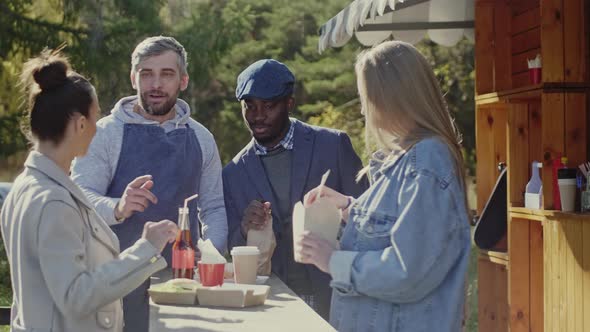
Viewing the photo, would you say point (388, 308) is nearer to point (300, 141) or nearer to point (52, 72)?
point (52, 72)

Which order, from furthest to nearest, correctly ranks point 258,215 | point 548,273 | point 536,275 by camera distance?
point 536,275 → point 548,273 → point 258,215

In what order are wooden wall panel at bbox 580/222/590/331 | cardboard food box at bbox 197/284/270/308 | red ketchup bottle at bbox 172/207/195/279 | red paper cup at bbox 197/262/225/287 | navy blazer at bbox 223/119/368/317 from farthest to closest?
1. wooden wall panel at bbox 580/222/590/331
2. navy blazer at bbox 223/119/368/317
3. red ketchup bottle at bbox 172/207/195/279
4. red paper cup at bbox 197/262/225/287
5. cardboard food box at bbox 197/284/270/308

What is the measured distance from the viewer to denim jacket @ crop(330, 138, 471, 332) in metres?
2.83

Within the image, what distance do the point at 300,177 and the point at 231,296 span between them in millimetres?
1191

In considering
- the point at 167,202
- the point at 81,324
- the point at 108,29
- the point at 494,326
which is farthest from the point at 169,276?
the point at 108,29

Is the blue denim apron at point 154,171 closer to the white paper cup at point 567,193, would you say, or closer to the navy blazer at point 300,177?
the navy blazer at point 300,177

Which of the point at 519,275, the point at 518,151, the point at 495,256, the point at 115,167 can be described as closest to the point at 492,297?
the point at 495,256

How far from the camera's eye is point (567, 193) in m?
5.05

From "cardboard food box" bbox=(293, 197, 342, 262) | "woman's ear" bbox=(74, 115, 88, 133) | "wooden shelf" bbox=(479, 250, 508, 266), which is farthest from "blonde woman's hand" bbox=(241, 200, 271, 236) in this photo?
"wooden shelf" bbox=(479, 250, 508, 266)

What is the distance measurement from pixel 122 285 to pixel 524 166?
11.1 ft

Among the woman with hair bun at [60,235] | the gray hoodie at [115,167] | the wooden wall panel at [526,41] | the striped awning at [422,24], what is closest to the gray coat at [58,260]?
the woman with hair bun at [60,235]

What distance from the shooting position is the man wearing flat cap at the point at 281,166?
450 cm

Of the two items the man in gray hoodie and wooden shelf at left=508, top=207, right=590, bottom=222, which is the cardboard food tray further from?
wooden shelf at left=508, top=207, right=590, bottom=222

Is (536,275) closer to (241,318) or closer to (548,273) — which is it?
(548,273)
